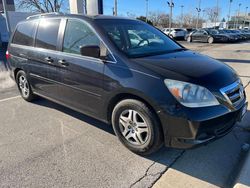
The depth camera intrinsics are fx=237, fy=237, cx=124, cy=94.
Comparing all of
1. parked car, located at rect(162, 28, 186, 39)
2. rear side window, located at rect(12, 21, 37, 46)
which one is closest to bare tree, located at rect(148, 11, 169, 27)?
parked car, located at rect(162, 28, 186, 39)

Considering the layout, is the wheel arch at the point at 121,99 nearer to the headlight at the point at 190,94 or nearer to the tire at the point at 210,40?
the headlight at the point at 190,94

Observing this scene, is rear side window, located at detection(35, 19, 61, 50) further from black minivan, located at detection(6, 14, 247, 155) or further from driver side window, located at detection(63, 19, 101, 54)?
driver side window, located at detection(63, 19, 101, 54)

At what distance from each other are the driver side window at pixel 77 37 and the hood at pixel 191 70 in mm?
843

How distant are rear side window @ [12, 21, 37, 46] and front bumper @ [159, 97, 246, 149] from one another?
3166 mm

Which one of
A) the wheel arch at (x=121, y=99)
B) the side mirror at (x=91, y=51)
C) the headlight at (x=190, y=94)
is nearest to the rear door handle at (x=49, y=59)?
the side mirror at (x=91, y=51)

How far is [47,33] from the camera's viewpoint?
4109 millimetres

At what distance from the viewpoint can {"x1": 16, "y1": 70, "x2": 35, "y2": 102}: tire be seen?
193 inches

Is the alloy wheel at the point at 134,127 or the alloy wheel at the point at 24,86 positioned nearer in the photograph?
the alloy wheel at the point at 134,127

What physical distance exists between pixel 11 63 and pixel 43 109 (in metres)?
1.40

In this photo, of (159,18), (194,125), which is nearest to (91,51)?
(194,125)

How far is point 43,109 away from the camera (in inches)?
187

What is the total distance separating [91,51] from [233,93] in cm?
188

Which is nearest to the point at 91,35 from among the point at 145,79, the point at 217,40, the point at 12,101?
the point at 145,79

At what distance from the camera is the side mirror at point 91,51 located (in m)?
3.09
